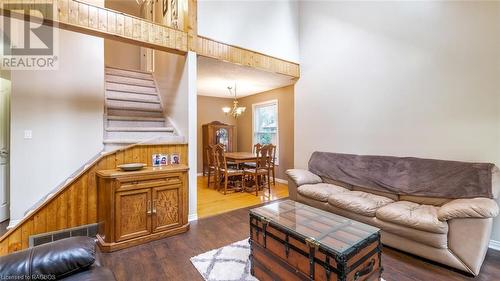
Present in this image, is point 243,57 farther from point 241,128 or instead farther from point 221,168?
point 241,128

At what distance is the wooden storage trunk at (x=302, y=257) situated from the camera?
1.36 meters

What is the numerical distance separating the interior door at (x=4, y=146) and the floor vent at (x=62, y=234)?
4.07ft

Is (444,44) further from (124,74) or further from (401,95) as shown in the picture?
(124,74)

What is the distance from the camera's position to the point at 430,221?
2.00m

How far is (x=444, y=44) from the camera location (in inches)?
103

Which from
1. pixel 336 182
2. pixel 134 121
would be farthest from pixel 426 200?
pixel 134 121

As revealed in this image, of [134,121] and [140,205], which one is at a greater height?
[134,121]

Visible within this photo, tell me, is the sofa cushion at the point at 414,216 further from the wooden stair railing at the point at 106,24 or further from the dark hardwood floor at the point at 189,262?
the wooden stair railing at the point at 106,24

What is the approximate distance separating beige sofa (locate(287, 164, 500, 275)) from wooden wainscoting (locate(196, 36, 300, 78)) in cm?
246

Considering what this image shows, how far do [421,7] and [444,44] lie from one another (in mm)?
592

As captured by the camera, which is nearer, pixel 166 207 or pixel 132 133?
pixel 166 207

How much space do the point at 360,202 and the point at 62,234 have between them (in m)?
3.42

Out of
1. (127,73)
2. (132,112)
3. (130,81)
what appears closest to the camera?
(132,112)

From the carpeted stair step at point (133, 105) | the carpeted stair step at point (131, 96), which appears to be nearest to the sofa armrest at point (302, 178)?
the carpeted stair step at point (133, 105)
